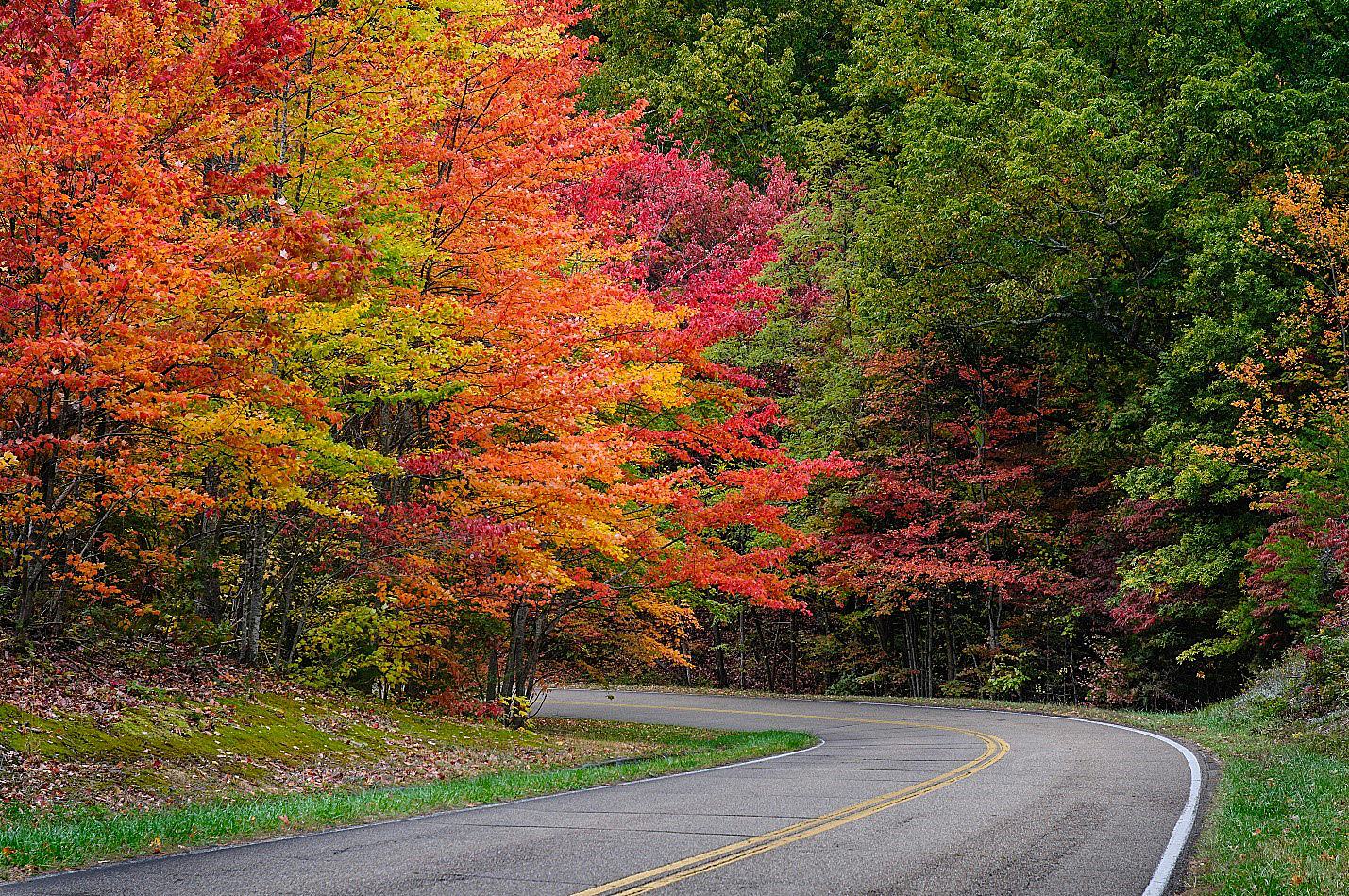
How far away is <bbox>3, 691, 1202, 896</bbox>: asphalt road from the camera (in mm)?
7215

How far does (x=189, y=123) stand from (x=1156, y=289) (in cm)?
2334

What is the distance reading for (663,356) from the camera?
20.5 m

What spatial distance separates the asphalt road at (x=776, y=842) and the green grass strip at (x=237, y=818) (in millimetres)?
387

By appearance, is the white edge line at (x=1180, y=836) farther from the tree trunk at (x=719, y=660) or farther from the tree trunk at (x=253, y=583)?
the tree trunk at (x=719, y=660)

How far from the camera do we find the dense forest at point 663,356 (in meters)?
12.4

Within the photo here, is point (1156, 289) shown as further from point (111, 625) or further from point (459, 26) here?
point (111, 625)

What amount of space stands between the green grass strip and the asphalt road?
1.27 ft

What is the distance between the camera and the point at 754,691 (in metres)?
37.2

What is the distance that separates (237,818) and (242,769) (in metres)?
2.98

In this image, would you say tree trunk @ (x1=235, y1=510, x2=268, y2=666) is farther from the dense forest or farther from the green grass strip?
the green grass strip

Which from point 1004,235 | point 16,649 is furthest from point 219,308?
point 1004,235

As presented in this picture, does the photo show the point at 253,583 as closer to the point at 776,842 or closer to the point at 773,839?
the point at 773,839

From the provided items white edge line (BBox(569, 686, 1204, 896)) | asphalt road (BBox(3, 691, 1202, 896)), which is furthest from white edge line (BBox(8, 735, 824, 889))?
white edge line (BBox(569, 686, 1204, 896))

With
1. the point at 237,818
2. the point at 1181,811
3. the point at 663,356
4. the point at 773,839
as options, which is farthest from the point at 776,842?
the point at 663,356
